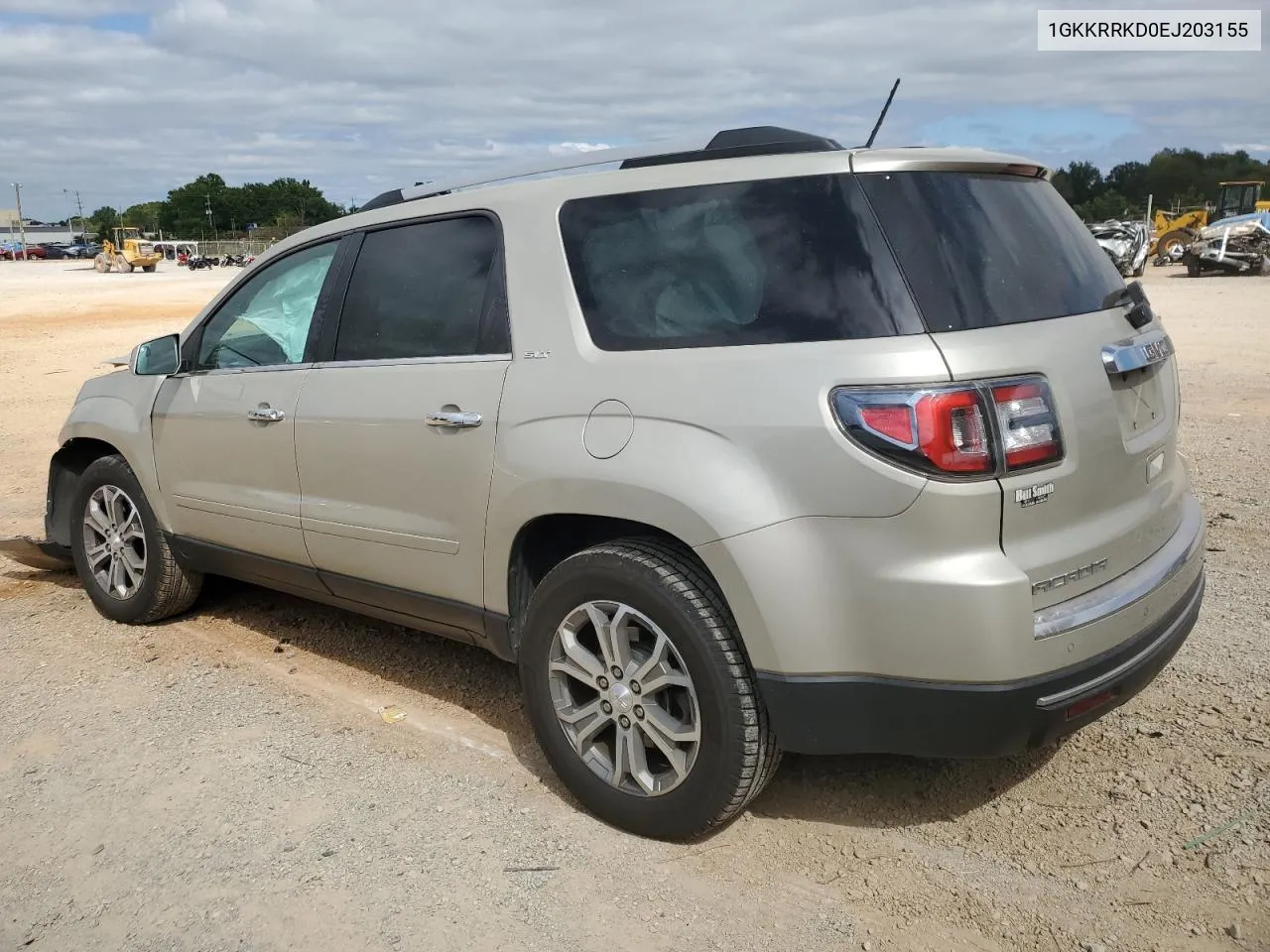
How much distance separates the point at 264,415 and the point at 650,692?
2.06 metres

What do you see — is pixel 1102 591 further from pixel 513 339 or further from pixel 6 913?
pixel 6 913

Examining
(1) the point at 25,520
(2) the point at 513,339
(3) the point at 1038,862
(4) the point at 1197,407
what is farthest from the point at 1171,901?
(4) the point at 1197,407

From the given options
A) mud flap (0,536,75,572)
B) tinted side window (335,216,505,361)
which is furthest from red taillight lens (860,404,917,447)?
mud flap (0,536,75,572)

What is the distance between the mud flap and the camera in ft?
18.3

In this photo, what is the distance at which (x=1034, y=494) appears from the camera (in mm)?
2635

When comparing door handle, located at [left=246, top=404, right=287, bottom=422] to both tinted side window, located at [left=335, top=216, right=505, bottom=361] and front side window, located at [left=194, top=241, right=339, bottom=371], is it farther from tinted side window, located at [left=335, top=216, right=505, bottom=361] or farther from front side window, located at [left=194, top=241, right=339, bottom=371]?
tinted side window, located at [left=335, top=216, right=505, bottom=361]

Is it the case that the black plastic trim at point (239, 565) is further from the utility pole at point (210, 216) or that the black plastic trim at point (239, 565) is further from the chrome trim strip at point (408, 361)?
the utility pole at point (210, 216)

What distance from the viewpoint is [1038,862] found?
2975 mm

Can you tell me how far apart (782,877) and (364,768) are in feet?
4.89

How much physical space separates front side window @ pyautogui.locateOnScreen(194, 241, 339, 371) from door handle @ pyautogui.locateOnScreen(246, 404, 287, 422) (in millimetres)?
201

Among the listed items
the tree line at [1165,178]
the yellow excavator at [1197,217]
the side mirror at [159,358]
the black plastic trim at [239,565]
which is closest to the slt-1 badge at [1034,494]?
the black plastic trim at [239,565]

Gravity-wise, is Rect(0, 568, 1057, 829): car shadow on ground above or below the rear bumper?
below

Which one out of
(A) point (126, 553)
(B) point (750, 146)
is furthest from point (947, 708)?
(A) point (126, 553)

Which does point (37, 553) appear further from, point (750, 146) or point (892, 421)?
point (892, 421)
